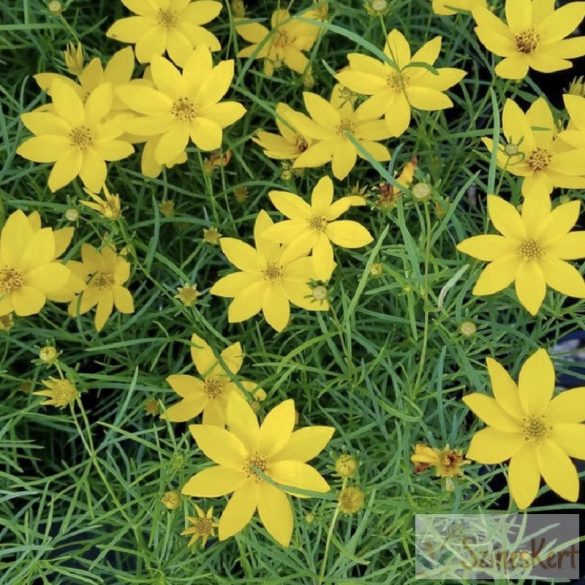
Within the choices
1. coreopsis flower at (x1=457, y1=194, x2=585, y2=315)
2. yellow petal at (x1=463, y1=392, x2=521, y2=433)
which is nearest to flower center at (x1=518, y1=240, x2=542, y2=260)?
coreopsis flower at (x1=457, y1=194, x2=585, y2=315)

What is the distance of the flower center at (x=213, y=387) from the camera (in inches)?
28.7

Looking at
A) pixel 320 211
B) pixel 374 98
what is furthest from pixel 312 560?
pixel 374 98

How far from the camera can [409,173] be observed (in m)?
0.64

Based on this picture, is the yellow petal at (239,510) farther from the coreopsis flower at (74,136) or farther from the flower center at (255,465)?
the coreopsis flower at (74,136)

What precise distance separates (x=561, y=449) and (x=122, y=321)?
53 centimetres

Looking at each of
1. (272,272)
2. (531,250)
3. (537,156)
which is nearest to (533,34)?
(537,156)

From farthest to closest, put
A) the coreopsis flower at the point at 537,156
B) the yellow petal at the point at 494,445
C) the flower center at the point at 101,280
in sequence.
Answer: the flower center at the point at 101,280 < the coreopsis flower at the point at 537,156 < the yellow petal at the point at 494,445

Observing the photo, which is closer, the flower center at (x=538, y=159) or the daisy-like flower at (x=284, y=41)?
the flower center at (x=538, y=159)

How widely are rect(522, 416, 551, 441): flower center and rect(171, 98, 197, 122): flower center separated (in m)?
0.45

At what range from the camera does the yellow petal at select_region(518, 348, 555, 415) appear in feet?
1.88

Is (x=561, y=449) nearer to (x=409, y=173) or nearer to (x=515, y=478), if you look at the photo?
(x=515, y=478)

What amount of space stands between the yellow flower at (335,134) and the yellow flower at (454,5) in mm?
142

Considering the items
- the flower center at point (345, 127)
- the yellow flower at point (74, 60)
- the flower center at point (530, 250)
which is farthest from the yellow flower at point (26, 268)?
the flower center at point (530, 250)

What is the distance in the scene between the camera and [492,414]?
0.57 metres
